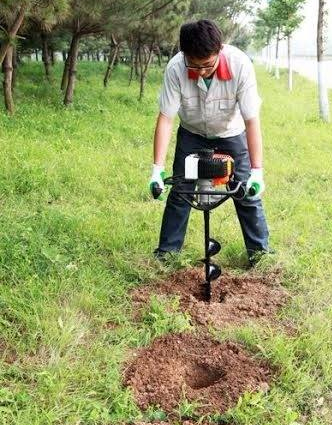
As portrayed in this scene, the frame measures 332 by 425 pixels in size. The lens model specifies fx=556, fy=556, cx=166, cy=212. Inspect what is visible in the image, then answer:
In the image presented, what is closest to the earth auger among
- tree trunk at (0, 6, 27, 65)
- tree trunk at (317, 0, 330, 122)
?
tree trunk at (0, 6, 27, 65)

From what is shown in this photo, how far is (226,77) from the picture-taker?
2996mm

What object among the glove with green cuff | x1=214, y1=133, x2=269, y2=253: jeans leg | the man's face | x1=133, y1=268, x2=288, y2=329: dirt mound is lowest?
x1=133, y1=268, x2=288, y2=329: dirt mound

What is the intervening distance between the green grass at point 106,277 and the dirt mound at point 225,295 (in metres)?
0.10

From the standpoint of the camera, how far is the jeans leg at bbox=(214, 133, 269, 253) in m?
3.44

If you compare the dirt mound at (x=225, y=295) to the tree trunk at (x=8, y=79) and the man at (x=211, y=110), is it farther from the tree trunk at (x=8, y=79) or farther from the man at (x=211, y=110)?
the tree trunk at (x=8, y=79)

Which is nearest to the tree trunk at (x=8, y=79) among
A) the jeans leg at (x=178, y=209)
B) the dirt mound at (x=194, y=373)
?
the jeans leg at (x=178, y=209)

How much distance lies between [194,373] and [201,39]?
158cm

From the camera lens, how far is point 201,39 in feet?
8.63

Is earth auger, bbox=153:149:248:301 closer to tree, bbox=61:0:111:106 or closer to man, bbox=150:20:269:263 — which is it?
man, bbox=150:20:269:263

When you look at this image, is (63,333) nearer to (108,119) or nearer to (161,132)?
(161,132)

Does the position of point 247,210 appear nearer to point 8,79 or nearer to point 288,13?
point 8,79

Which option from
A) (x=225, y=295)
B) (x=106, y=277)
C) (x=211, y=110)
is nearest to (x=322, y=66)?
(x=211, y=110)

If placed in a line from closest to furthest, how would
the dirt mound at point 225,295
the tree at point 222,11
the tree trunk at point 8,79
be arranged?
the dirt mound at point 225,295 → the tree trunk at point 8,79 → the tree at point 222,11

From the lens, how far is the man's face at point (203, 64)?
274cm
